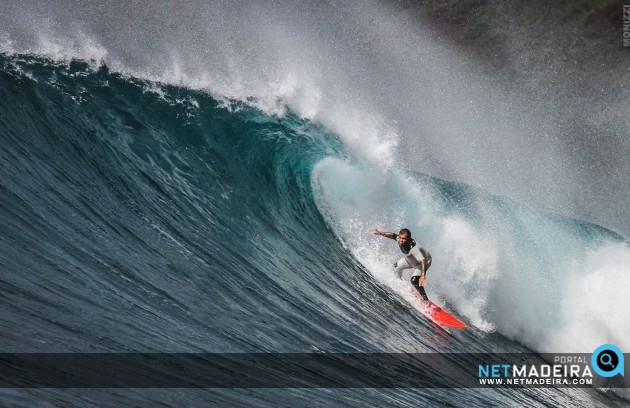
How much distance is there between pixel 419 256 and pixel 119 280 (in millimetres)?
5075

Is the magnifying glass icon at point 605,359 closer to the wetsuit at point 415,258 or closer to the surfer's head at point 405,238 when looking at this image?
the wetsuit at point 415,258

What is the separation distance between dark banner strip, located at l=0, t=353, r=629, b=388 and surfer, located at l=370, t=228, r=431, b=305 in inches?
49.5

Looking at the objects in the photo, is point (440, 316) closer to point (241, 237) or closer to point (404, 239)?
point (404, 239)

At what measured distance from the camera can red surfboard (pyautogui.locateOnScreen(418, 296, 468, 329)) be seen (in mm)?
11133

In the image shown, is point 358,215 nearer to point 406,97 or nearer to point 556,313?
A: point 556,313

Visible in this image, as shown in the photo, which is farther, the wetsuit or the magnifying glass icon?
the magnifying glass icon

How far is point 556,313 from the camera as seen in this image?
13.6 metres

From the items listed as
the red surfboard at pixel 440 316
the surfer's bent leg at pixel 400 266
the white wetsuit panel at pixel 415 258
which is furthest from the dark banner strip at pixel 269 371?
the surfer's bent leg at pixel 400 266

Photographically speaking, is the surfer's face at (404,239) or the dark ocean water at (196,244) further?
the surfer's face at (404,239)

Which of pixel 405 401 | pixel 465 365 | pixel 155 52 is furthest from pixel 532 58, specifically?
pixel 405 401

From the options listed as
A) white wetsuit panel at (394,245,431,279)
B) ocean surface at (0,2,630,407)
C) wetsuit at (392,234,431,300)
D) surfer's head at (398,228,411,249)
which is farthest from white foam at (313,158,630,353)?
surfer's head at (398,228,411,249)

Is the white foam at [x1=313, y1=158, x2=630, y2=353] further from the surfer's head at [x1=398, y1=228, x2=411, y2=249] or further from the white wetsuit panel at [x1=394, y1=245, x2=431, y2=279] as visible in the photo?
the surfer's head at [x1=398, y1=228, x2=411, y2=249]

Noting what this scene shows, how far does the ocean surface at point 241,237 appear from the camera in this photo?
6.39 meters

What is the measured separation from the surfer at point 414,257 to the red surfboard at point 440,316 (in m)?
0.12
